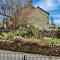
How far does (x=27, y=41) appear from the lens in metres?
11.6

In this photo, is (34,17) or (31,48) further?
(34,17)

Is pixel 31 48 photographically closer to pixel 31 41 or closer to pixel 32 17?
pixel 31 41

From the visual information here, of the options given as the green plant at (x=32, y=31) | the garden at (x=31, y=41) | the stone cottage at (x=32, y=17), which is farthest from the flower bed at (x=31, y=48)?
the stone cottage at (x=32, y=17)

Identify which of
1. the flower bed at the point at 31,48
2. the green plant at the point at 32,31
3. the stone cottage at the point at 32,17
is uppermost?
the stone cottage at the point at 32,17

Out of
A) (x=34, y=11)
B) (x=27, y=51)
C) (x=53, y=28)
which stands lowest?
(x=27, y=51)

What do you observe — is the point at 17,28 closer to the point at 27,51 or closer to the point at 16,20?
the point at 16,20

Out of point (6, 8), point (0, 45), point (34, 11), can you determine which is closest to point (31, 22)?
point (34, 11)

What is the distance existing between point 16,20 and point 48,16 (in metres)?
1.65

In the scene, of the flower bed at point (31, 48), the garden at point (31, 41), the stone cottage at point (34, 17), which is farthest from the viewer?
the stone cottage at point (34, 17)

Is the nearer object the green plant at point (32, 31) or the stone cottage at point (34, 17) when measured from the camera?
the green plant at point (32, 31)

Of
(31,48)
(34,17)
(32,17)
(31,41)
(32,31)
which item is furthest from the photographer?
(34,17)

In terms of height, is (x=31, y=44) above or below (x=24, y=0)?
below

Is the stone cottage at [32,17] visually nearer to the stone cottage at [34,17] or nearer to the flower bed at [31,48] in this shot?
the stone cottage at [34,17]

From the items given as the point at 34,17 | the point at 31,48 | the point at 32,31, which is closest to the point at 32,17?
the point at 34,17
